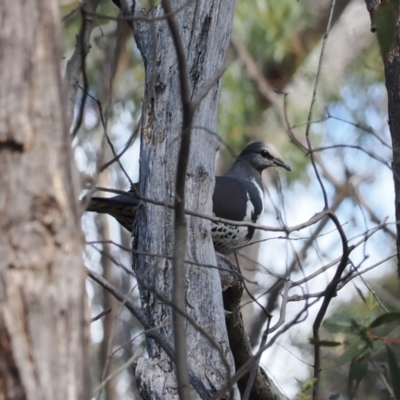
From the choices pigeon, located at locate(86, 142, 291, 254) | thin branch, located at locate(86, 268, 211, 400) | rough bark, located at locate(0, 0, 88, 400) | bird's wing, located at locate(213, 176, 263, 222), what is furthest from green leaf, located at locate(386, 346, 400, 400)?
bird's wing, located at locate(213, 176, 263, 222)

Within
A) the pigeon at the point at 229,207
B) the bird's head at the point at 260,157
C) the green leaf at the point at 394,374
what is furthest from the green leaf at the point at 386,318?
the bird's head at the point at 260,157

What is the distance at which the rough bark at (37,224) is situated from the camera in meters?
1.61

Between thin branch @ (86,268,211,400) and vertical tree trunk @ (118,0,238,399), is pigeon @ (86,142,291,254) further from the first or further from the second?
thin branch @ (86,268,211,400)

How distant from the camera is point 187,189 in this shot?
3.67 m

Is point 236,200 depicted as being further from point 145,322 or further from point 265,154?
point 145,322

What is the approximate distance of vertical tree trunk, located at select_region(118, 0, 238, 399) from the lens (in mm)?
3279

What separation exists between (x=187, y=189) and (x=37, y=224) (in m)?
2.03

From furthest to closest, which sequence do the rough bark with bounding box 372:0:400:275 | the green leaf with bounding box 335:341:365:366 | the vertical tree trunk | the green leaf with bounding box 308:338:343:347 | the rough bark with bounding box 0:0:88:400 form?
the rough bark with bounding box 372:0:400:275 < the vertical tree trunk < the green leaf with bounding box 335:341:365:366 < the green leaf with bounding box 308:338:343:347 < the rough bark with bounding box 0:0:88:400

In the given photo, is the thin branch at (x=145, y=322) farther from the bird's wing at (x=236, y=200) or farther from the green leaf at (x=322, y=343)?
the bird's wing at (x=236, y=200)

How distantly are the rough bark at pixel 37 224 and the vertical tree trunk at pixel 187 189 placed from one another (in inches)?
59.1

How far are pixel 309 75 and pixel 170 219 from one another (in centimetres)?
777

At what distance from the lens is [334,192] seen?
1055 centimetres

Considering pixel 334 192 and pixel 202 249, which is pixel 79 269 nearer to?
pixel 202 249

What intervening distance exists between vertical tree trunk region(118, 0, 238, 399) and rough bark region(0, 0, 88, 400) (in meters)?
1.50
